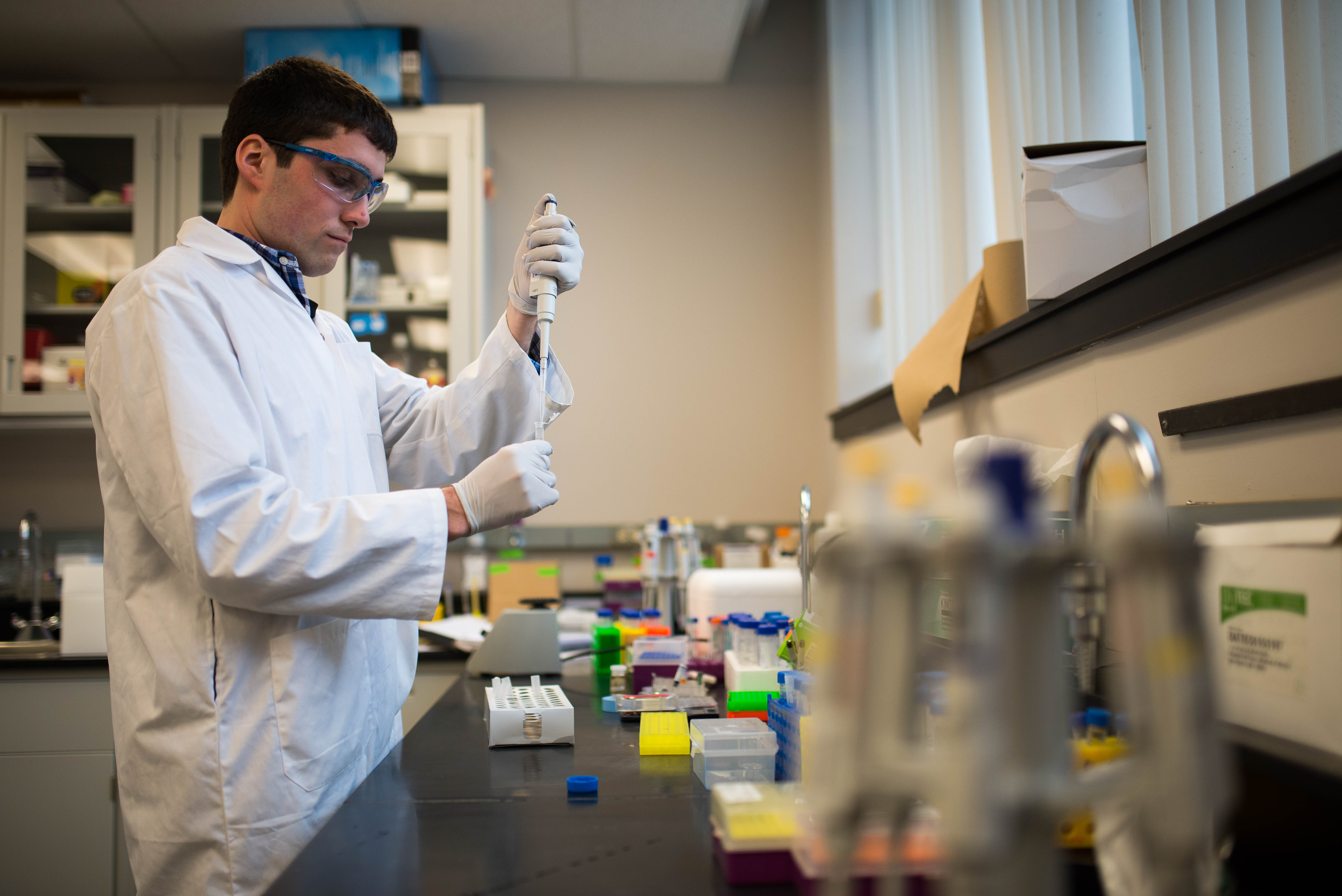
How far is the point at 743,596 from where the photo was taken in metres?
1.67

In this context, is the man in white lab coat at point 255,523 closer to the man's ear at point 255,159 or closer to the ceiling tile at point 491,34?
the man's ear at point 255,159

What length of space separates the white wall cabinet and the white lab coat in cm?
157

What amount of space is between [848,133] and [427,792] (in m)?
2.47

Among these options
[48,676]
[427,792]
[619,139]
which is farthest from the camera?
[619,139]

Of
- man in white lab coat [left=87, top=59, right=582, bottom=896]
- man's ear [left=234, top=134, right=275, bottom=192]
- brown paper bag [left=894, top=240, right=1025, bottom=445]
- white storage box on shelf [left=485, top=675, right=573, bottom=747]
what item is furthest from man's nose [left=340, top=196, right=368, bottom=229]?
brown paper bag [left=894, top=240, right=1025, bottom=445]

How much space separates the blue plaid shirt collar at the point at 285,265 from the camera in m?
1.21

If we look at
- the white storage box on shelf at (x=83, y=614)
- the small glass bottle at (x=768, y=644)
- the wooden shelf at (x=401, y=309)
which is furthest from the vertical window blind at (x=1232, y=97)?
the white storage box on shelf at (x=83, y=614)

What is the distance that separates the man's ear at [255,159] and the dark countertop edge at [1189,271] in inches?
46.1

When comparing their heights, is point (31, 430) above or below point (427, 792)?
above

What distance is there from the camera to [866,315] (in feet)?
8.96

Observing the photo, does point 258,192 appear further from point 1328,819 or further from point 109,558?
point 1328,819

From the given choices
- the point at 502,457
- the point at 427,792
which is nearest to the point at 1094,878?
the point at 427,792

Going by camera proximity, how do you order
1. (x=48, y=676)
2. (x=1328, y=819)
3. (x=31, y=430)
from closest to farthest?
1. (x=1328, y=819)
2. (x=48, y=676)
3. (x=31, y=430)

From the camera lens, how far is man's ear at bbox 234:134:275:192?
1.17 m
